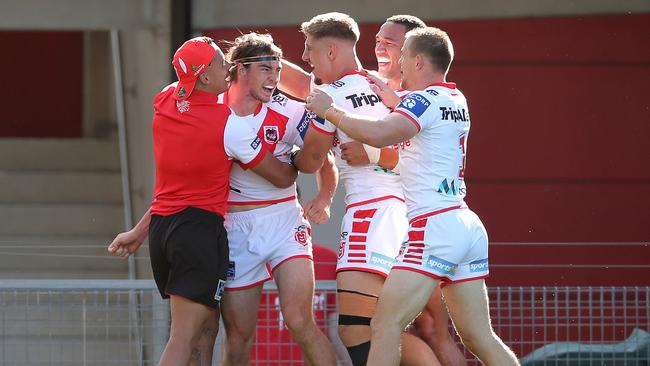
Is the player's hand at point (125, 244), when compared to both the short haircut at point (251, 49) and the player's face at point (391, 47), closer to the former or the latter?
the short haircut at point (251, 49)

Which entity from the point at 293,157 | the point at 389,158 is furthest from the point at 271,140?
the point at 389,158

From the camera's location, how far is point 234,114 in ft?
19.8

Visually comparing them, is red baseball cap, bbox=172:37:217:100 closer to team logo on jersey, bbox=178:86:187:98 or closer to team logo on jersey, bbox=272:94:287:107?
team logo on jersey, bbox=178:86:187:98

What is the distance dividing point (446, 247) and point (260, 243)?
0.99m

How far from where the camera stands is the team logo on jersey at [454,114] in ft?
19.0

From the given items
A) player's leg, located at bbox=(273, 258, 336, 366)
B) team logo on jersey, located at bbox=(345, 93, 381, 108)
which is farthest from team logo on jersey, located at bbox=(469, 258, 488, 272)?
team logo on jersey, located at bbox=(345, 93, 381, 108)

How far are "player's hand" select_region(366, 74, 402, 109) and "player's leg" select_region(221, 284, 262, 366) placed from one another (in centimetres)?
115

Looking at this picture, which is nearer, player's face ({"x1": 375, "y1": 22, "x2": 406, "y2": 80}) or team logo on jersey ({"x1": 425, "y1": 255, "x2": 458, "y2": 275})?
team logo on jersey ({"x1": 425, "y1": 255, "x2": 458, "y2": 275})

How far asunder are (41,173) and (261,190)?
657 cm

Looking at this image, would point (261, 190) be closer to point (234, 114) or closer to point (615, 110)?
point (234, 114)

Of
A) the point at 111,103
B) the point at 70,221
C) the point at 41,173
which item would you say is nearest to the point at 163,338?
the point at 70,221

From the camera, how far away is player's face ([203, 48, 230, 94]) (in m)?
6.00

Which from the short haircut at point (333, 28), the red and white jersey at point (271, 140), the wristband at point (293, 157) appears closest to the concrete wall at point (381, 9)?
the short haircut at point (333, 28)

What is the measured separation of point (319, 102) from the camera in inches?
230
